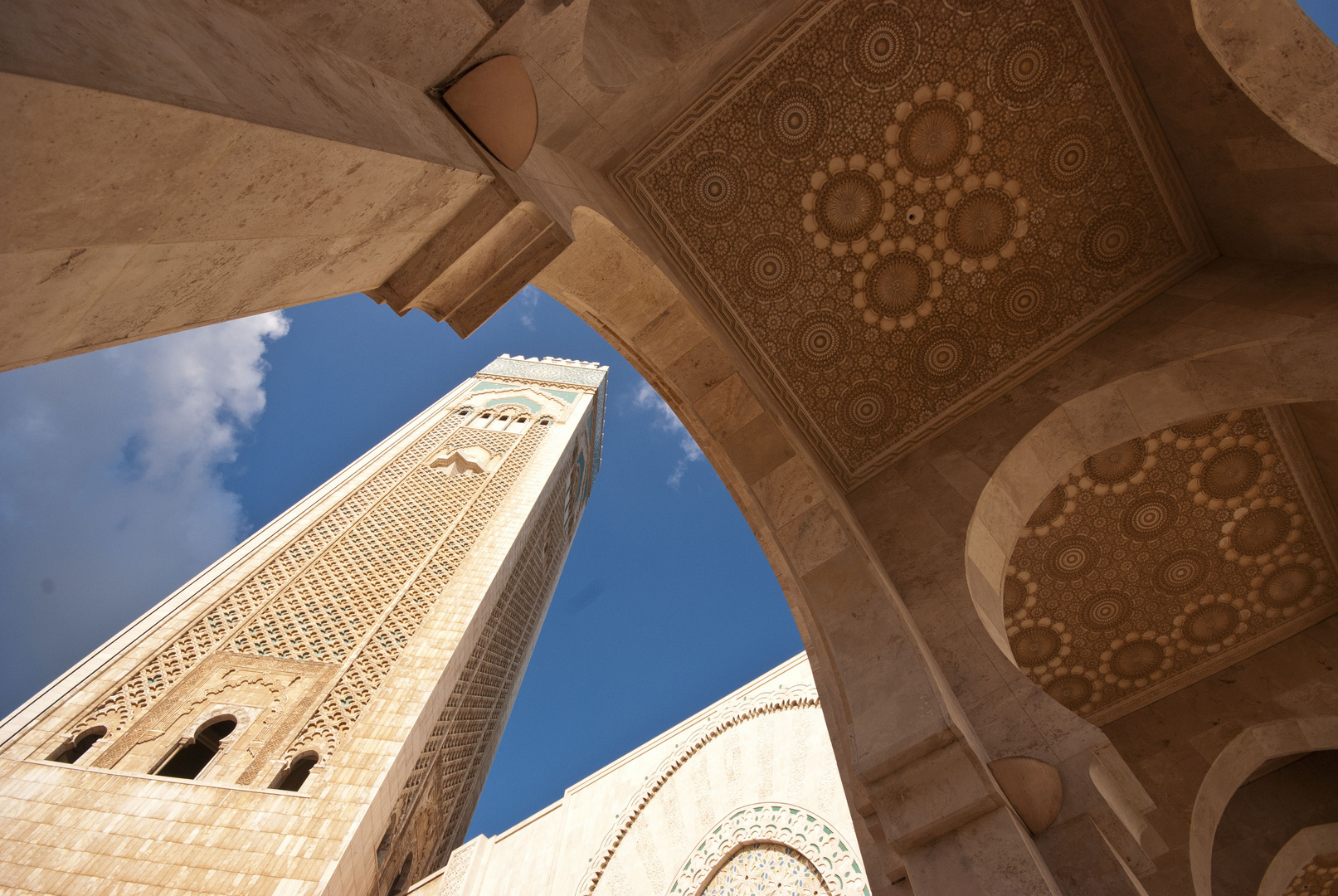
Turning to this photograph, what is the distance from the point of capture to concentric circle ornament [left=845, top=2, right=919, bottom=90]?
2824mm

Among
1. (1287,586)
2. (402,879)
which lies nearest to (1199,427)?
(1287,586)

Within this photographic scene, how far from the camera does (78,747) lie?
20.6 feet

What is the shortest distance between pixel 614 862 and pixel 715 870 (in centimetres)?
100

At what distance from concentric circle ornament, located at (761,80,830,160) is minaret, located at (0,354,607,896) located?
6.19 metres

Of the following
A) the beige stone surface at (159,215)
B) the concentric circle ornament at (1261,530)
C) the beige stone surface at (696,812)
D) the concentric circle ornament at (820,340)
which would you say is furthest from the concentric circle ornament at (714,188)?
the beige stone surface at (696,812)

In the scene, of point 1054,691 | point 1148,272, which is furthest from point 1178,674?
point 1148,272

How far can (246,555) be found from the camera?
27.7ft

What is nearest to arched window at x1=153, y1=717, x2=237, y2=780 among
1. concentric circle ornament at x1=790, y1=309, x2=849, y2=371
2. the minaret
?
the minaret

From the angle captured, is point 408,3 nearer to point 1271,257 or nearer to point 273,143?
point 273,143

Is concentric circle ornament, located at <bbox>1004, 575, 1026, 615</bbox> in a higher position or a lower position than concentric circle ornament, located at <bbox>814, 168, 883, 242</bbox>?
lower

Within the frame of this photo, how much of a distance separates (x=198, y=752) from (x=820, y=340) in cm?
759

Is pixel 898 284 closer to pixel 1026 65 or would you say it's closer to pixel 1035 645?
pixel 1026 65

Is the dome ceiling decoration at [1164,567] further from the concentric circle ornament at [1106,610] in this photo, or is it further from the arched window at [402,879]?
the arched window at [402,879]

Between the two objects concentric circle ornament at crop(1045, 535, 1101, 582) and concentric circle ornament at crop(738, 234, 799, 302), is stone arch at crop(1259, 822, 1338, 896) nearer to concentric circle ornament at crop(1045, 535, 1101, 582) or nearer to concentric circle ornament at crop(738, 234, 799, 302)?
concentric circle ornament at crop(1045, 535, 1101, 582)
